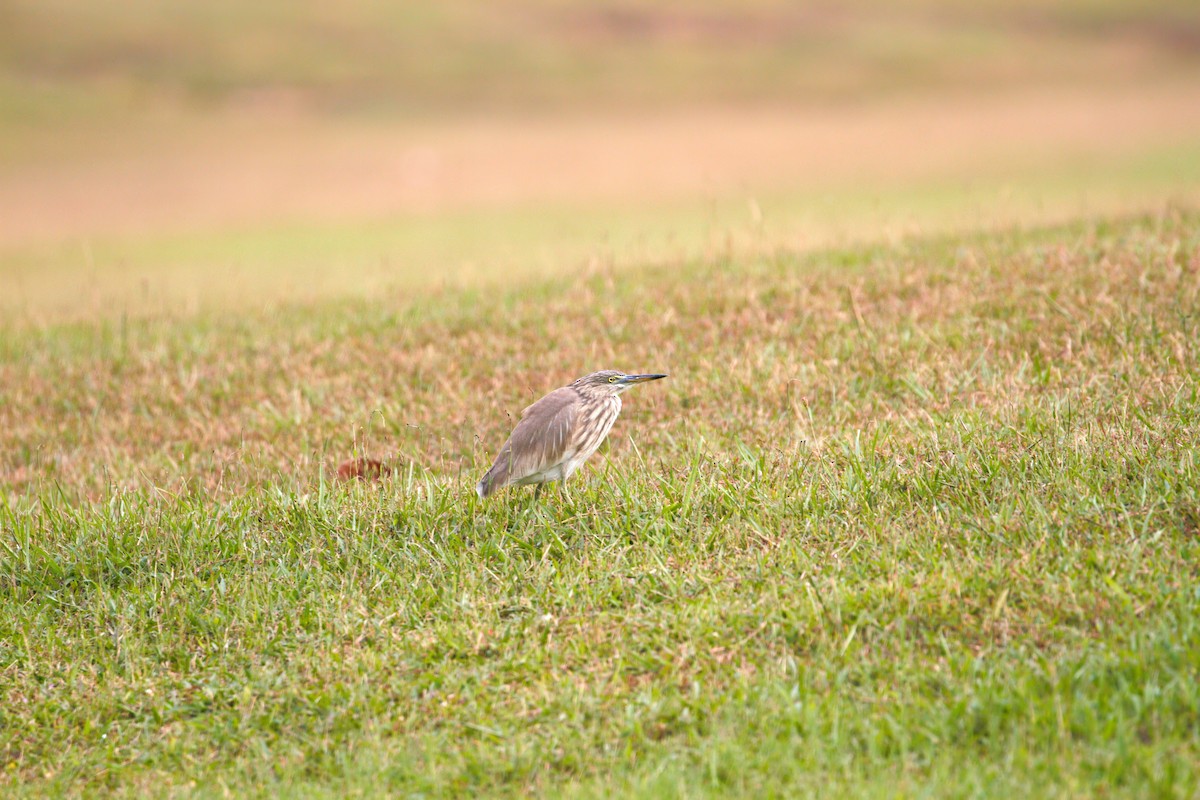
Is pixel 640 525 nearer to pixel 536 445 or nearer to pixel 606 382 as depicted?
pixel 536 445

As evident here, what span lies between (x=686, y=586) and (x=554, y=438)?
1.03 metres

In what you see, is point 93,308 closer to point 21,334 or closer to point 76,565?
point 21,334

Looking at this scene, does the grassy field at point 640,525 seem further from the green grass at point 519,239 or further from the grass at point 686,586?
the green grass at point 519,239

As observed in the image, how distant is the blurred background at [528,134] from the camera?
51.3 ft

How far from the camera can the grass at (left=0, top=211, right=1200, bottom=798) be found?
3961mm

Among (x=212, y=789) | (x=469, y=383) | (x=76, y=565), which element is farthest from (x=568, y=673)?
(x=469, y=383)

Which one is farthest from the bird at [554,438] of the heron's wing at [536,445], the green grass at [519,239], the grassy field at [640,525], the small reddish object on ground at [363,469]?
the green grass at [519,239]

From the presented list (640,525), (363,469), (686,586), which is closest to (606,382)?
(640,525)

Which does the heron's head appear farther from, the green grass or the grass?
the green grass

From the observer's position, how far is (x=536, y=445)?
215 inches

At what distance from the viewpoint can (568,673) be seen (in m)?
4.47

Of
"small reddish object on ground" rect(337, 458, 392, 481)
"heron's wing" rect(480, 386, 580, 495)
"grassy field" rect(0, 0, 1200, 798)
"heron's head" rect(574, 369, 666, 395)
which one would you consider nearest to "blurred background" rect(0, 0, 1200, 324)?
"grassy field" rect(0, 0, 1200, 798)

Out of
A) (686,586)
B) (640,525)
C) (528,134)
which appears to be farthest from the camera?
(528,134)

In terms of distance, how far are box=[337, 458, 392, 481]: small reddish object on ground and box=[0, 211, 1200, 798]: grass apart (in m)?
0.20
